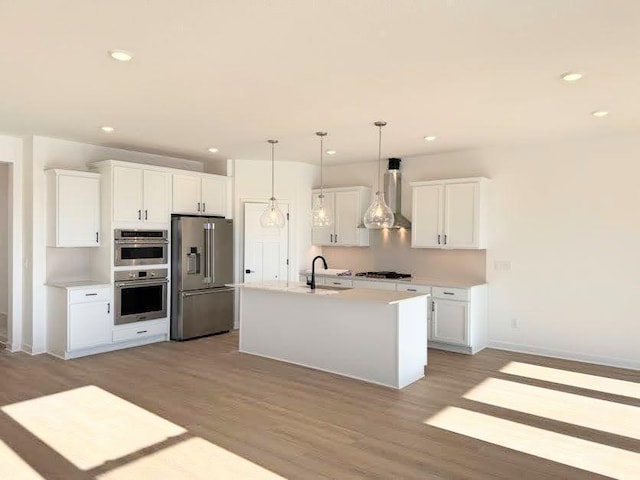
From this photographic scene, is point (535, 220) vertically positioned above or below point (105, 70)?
below

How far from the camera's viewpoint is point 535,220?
6.04 m

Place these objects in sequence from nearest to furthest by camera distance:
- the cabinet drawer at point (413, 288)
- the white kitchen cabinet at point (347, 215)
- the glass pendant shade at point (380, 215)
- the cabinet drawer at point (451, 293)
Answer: the glass pendant shade at point (380, 215) < the cabinet drawer at point (451, 293) < the cabinet drawer at point (413, 288) < the white kitchen cabinet at point (347, 215)

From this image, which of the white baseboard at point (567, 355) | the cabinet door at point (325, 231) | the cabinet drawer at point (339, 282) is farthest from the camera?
the cabinet door at point (325, 231)

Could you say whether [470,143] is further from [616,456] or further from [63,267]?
[63,267]

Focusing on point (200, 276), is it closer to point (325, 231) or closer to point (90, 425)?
point (325, 231)

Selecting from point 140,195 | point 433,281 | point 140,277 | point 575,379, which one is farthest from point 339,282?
point 575,379

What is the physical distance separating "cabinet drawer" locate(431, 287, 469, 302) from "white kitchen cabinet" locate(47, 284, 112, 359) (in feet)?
13.6

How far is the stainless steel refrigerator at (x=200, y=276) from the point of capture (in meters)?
6.59

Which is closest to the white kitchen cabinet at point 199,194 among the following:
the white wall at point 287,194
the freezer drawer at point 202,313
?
the white wall at point 287,194

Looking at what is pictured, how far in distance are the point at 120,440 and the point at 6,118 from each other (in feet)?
11.7

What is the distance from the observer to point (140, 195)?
6.27 m

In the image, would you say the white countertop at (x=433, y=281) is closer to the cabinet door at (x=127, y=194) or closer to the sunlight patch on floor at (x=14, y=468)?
the cabinet door at (x=127, y=194)

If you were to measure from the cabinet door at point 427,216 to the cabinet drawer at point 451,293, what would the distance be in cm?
64

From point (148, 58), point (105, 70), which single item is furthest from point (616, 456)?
point (105, 70)
